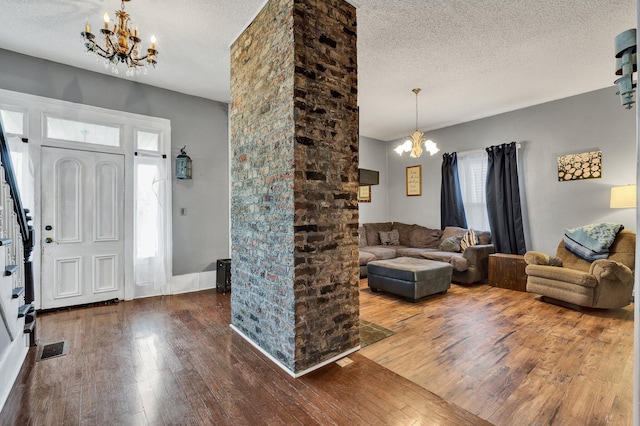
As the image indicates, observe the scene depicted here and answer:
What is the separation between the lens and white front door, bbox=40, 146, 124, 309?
3580mm

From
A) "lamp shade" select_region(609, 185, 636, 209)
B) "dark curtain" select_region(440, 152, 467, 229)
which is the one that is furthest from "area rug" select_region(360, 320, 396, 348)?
"dark curtain" select_region(440, 152, 467, 229)

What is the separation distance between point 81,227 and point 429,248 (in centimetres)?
Answer: 558

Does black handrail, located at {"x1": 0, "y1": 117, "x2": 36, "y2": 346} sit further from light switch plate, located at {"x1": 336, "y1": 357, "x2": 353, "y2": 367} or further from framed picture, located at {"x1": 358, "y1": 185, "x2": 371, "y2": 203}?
framed picture, located at {"x1": 358, "y1": 185, "x2": 371, "y2": 203}

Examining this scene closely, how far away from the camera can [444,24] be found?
9.52 ft

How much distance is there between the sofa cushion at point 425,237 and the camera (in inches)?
240

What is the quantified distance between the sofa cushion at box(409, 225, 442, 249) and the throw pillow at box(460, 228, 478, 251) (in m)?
0.67

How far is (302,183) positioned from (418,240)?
4.68m

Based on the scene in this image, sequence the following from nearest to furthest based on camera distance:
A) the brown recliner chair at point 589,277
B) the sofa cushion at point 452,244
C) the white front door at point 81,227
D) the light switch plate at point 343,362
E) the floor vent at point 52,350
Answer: the light switch plate at point 343,362 → the floor vent at point 52,350 → the brown recliner chair at point 589,277 → the white front door at point 81,227 → the sofa cushion at point 452,244

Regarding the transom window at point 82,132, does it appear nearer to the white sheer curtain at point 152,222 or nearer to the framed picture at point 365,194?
the white sheer curtain at point 152,222

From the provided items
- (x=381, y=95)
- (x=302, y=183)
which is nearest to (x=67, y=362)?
(x=302, y=183)

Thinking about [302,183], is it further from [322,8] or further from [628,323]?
[628,323]

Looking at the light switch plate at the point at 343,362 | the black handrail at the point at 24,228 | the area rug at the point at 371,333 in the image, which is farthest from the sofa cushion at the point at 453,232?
the black handrail at the point at 24,228

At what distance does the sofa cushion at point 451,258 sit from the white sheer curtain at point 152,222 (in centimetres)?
416

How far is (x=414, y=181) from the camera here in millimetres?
6766
